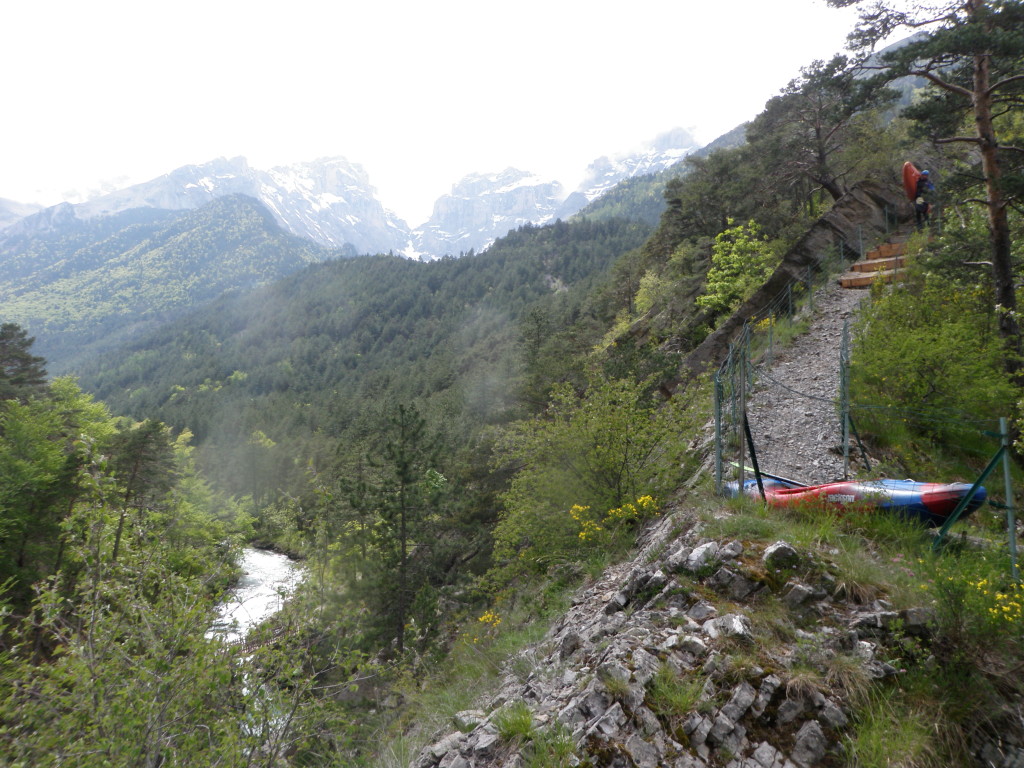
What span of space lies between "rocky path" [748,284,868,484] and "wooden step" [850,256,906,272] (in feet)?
4.35

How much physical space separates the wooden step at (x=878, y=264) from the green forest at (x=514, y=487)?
39.4 inches

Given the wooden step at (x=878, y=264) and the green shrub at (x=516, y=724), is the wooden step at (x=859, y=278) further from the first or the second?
the green shrub at (x=516, y=724)

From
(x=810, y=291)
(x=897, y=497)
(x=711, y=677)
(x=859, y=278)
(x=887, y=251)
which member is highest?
(x=887, y=251)

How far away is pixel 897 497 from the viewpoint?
6.39 meters

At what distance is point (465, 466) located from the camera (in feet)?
93.2

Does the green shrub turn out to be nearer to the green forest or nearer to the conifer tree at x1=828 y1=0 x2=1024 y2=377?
the green forest

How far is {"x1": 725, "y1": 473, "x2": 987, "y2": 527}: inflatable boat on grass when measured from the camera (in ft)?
20.0

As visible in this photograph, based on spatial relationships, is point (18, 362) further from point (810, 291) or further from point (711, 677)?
point (810, 291)

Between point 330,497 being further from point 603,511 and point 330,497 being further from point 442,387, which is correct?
point 442,387

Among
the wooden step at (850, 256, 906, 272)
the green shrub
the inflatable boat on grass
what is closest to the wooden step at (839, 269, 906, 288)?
the wooden step at (850, 256, 906, 272)

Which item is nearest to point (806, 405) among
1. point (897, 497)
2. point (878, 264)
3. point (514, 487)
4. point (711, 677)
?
point (897, 497)

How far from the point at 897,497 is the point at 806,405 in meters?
6.13

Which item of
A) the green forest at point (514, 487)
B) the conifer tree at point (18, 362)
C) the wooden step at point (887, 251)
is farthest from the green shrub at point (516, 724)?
the conifer tree at point (18, 362)

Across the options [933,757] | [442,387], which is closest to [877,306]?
[933,757]
